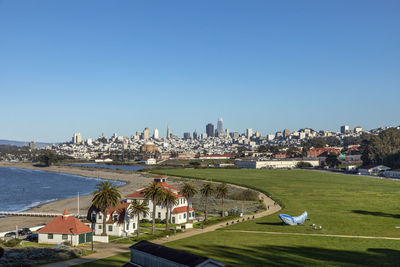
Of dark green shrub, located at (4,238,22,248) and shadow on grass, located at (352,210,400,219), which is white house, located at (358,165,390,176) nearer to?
shadow on grass, located at (352,210,400,219)

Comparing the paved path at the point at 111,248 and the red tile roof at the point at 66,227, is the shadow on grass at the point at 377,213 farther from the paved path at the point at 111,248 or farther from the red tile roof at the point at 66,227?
the red tile roof at the point at 66,227

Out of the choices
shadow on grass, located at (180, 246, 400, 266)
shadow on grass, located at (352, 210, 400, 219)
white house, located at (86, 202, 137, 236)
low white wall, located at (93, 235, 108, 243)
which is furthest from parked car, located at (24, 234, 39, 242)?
shadow on grass, located at (352, 210, 400, 219)

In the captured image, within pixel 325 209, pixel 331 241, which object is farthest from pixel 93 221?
pixel 325 209

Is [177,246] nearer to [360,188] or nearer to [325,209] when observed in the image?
[325,209]

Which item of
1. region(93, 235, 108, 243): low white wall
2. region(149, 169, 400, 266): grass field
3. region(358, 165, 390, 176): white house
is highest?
region(358, 165, 390, 176): white house

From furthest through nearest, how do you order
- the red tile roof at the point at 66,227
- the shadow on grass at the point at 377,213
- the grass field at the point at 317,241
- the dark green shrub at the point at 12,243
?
the shadow on grass at the point at 377,213, the red tile roof at the point at 66,227, the dark green shrub at the point at 12,243, the grass field at the point at 317,241

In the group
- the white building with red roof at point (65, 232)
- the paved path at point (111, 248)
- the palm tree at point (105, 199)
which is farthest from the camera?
the palm tree at point (105, 199)

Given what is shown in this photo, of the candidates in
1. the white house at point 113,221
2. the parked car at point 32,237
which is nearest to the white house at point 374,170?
the white house at point 113,221
